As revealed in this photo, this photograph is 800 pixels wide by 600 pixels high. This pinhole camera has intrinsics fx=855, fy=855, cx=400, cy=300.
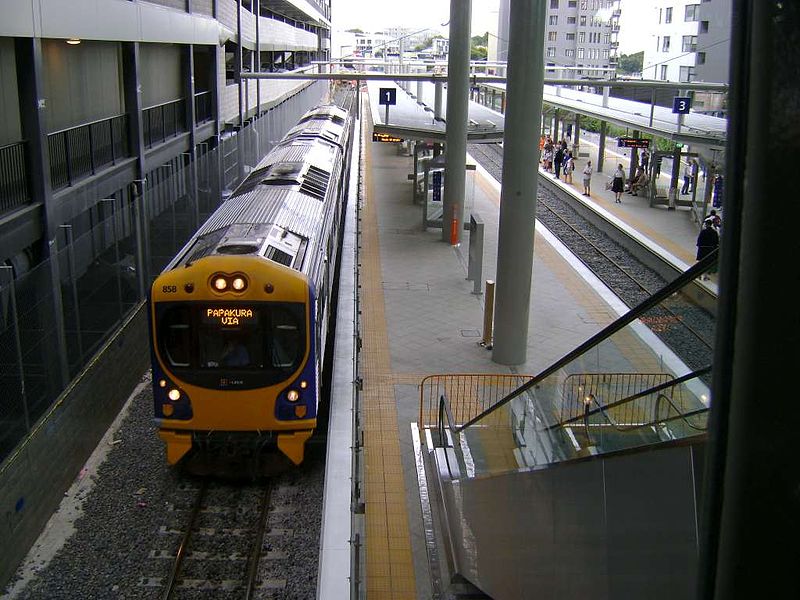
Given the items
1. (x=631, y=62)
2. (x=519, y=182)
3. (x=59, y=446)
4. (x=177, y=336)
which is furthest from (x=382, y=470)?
(x=631, y=62)

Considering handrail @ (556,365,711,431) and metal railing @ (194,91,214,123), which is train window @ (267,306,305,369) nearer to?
handrail @ (556,365,711,431)

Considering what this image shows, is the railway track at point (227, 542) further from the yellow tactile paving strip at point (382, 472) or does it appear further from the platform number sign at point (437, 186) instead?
the platform number sign at point (437, 186)

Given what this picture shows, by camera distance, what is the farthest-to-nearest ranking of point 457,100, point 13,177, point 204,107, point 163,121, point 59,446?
point 204,107 < point 163,121 < point 457,100 < point 13,177 < point 59,446

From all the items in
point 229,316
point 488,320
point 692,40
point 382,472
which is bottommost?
point 382,472

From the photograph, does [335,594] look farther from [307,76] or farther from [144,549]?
[307,76]

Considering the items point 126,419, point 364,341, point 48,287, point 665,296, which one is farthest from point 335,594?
point 364,341

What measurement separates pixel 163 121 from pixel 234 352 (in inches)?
469

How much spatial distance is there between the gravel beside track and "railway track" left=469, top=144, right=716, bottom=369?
17.6 ft

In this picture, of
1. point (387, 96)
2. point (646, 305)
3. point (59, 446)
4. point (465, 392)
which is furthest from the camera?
point (387, 96)

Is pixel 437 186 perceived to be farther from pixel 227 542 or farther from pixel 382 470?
pixel 227 542

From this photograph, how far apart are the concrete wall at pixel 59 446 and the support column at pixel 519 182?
530 centimetres

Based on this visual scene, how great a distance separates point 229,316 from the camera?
28.2ft

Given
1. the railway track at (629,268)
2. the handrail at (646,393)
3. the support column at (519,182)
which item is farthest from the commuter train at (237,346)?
the railway track at (629,268)

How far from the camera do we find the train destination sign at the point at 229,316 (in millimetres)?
8578
